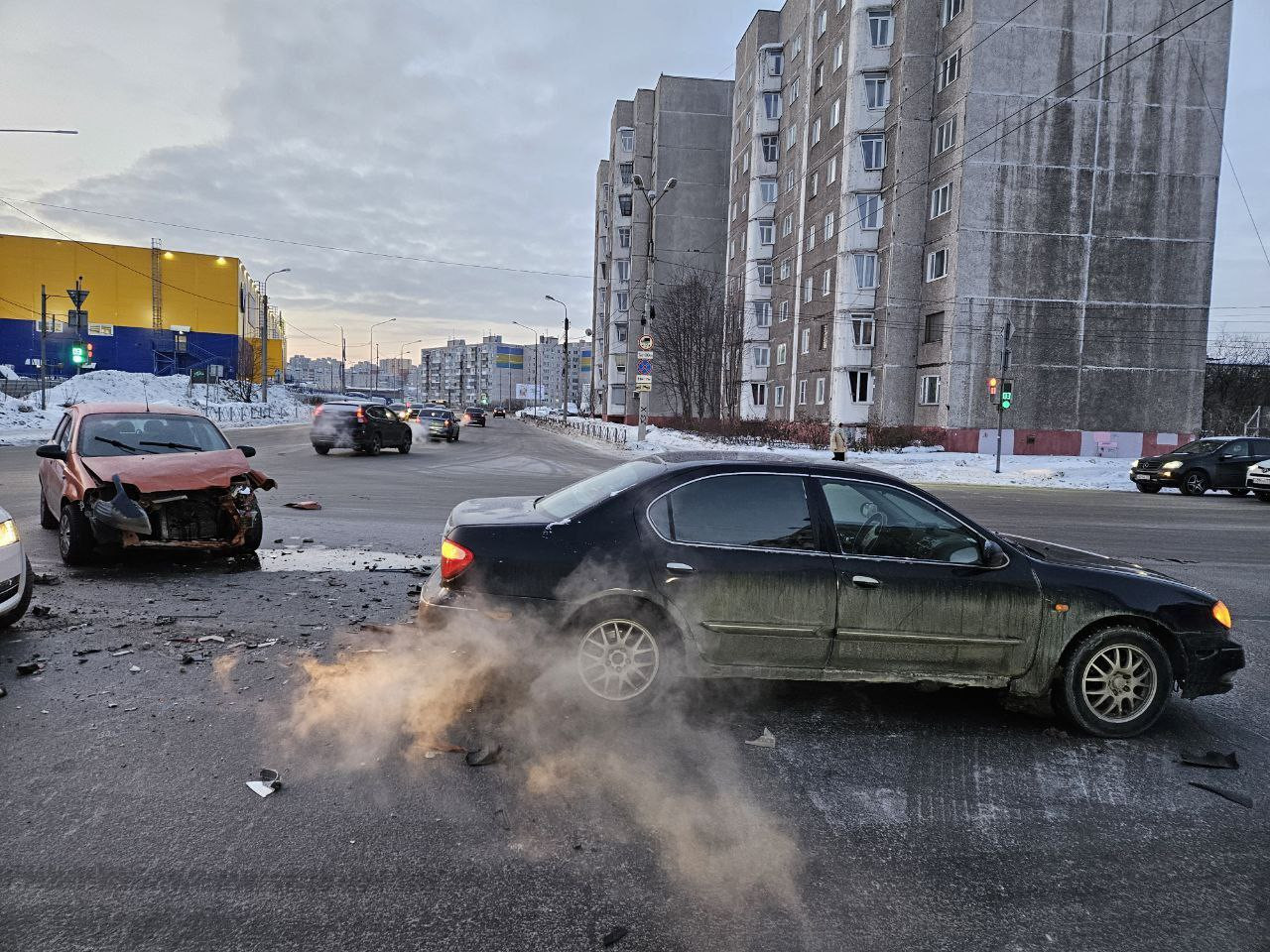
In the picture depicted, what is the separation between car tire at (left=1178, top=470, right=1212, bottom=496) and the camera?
67.5ft

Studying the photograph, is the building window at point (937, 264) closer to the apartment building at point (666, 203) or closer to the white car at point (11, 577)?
the apartment building at point (666, 203)

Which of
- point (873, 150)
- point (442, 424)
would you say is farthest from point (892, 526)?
point (873, 150)

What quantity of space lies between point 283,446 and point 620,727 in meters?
26.7

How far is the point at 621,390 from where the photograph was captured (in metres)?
75.8

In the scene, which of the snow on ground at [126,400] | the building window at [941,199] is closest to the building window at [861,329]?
the building window at [941,199]

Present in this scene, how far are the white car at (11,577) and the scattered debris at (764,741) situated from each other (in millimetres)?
4777

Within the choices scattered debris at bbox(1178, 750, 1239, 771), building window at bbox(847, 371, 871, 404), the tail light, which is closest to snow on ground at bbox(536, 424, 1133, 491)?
building window at bbox(847, 371, 871, 404)

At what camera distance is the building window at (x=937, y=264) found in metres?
35.7

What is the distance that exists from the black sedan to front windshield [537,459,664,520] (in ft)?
0.51

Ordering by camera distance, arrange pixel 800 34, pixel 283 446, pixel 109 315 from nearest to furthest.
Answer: pixel 283 446, pixel 800 34, pixel 109 315

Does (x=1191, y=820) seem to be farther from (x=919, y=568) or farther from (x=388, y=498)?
(x=388, y=498)

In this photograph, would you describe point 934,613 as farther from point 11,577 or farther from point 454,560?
point 11,577

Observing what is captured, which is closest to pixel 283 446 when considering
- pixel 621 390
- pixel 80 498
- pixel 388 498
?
pixel 388 498

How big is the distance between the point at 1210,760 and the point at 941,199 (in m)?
36.0
